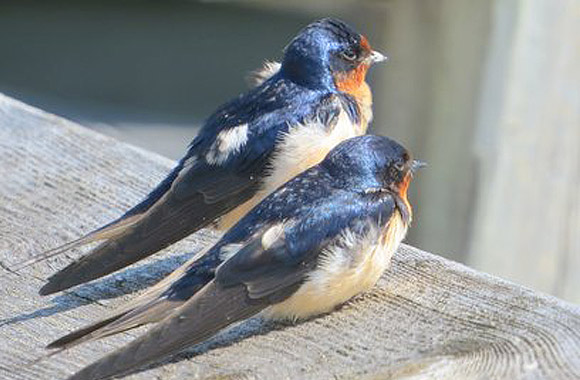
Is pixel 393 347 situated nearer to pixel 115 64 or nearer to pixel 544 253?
pixel 544 253

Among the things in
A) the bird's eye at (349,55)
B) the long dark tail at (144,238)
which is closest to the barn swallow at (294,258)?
the long dark tail at (144,238)

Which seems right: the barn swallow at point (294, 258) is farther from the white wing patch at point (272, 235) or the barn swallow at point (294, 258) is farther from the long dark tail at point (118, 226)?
the long dark tail at point (118, 226)

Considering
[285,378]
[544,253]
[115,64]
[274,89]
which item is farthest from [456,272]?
[115,64]

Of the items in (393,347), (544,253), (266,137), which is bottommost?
(544,253)

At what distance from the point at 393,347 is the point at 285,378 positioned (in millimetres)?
194

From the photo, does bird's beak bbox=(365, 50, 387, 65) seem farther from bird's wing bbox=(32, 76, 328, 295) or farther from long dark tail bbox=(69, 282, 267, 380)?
long dark tail bbox=(69, 282, 267, 380)

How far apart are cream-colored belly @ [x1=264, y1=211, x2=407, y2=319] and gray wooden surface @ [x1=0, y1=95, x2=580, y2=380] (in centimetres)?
3

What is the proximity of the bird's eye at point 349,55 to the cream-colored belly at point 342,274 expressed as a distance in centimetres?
78

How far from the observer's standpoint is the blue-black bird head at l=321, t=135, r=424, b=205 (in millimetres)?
2807

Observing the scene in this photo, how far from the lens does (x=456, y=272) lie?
2664 mm

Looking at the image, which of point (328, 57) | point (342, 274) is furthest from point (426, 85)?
point (342, 274)

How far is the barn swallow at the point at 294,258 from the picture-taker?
2477mm

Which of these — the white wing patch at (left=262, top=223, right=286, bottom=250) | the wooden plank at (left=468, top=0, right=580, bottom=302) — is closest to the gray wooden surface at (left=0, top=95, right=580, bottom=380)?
the white wing patch at (left=262, top=223, right=286, bottom=250)

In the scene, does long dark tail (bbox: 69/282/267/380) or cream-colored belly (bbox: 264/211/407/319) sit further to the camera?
cream-colored belly (bbox: 264/211/407/319)
